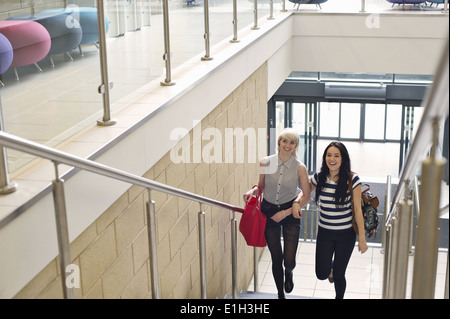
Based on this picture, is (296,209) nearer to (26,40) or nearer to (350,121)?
(26,40)

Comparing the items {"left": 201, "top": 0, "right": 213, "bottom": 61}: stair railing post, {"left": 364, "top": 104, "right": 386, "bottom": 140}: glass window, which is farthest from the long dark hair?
{"left": 364, "top": 104, "right": 386, "bottom": 140}: glass window

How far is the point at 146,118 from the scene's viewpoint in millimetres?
3322

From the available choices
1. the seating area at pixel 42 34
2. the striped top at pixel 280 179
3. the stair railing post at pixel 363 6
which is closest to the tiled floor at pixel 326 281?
the striped top at pixel 280 179

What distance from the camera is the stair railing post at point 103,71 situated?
303 centimetres

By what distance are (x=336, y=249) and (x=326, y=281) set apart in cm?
333

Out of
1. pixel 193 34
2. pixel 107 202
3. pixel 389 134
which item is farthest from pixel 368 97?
pixel 107 202

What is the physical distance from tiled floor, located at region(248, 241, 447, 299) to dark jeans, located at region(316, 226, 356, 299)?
2.32 meters

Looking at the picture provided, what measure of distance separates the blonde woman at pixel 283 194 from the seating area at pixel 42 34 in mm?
2335

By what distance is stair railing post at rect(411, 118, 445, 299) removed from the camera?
128cm

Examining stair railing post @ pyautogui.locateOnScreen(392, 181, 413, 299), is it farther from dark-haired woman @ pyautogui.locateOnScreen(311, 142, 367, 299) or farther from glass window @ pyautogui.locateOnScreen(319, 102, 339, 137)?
glass window @ pyautogui.locateOnScreen(319, 102, 339, 137)

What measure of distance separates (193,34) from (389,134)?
47.5 feet

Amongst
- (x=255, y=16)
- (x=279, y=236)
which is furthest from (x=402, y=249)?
(x=255, y=16)

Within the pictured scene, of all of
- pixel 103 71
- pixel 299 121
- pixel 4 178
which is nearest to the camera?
pixel 4 178

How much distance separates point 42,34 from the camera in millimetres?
2465
